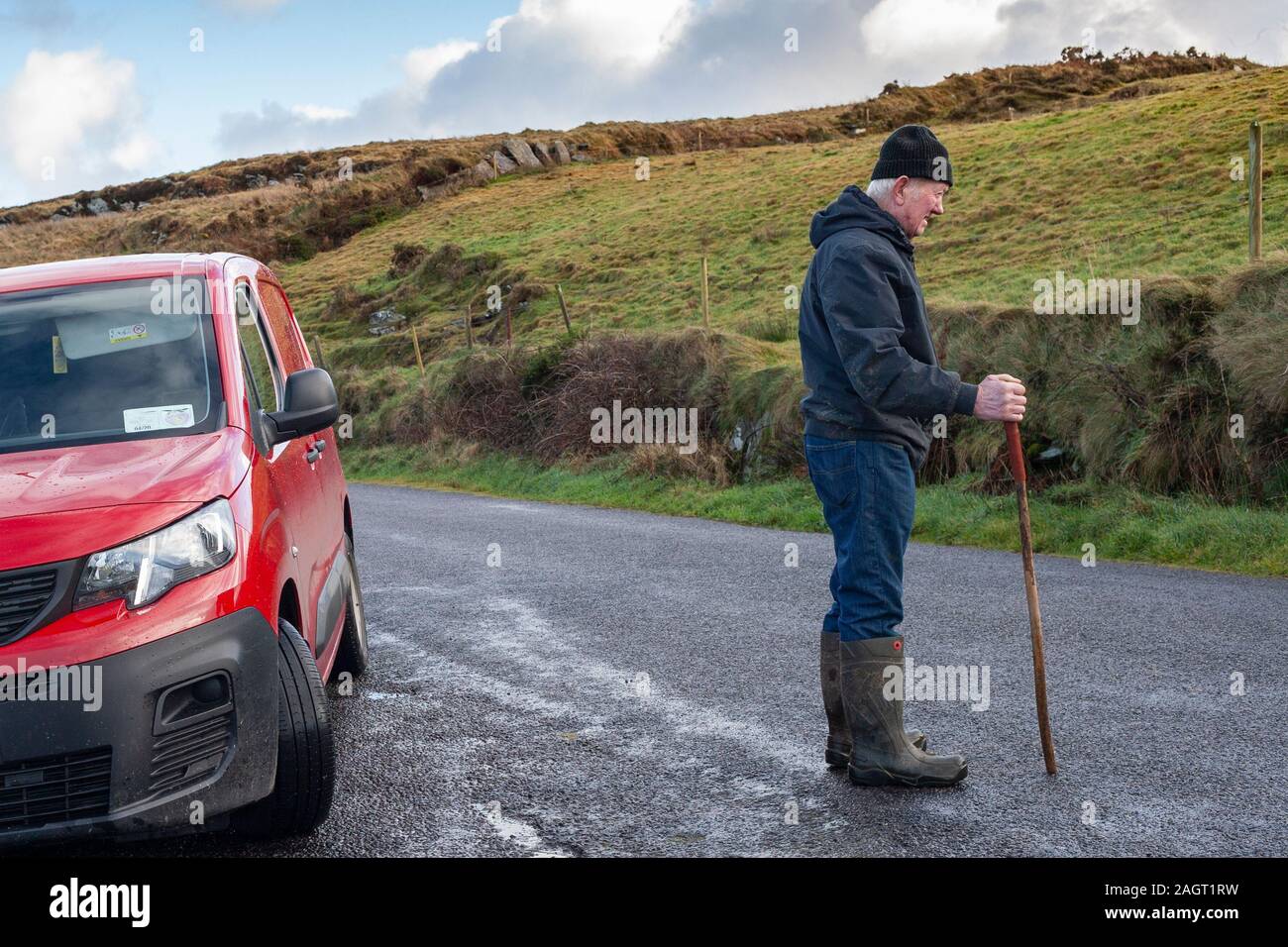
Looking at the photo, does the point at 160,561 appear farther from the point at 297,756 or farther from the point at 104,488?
the point at 297,756

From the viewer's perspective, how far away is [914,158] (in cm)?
457

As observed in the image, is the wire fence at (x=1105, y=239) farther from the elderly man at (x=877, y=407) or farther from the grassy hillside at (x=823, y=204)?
the elderly man at (x=877, y=407)

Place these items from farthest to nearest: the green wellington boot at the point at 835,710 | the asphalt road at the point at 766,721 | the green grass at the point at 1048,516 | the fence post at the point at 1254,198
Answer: the fence post at the point at 1254,198 → the green grass at the point at 1048,516 → the green wellington boot at the point at 835,710 → the asphalt road at the point at 766,721

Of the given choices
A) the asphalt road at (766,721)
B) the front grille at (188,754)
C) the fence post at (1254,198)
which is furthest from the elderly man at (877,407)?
the fence post at (1254,198)

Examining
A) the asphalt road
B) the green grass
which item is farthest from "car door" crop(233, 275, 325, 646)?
the green grass

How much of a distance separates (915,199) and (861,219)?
0.74 feet

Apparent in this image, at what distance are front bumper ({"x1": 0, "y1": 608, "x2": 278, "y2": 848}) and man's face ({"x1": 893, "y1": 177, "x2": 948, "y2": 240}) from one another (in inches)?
108

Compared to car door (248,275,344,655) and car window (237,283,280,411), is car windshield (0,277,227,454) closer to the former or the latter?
car window (237,283,280,411)

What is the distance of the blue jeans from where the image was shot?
14.6 feet

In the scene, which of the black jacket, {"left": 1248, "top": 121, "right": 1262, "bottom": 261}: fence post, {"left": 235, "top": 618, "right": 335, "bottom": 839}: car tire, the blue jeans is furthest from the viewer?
{"left": 1248, "top": 121, "right": 1262, "bottom": 261}: fence post

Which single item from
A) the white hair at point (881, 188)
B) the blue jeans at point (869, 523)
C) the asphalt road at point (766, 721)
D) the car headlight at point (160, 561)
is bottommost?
the asphalt road at point (766, 721)

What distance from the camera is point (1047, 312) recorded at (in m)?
13.7

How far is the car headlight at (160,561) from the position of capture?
3.54 m

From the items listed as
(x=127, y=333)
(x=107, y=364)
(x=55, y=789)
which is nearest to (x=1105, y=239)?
(x=127, y=333)
